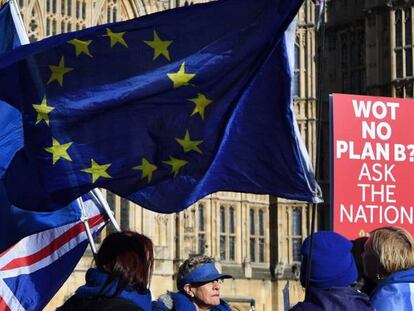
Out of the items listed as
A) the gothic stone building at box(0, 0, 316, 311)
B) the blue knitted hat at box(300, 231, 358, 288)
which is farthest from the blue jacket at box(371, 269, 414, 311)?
the gothic stone building at box(0, 0, 316, 311)

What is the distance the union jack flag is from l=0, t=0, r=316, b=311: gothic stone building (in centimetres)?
1717

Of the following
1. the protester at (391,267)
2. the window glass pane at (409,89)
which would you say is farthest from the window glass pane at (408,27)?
the protester at (391,267)

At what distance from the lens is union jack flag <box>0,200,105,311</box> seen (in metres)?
6.85

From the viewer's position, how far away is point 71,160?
5438mm

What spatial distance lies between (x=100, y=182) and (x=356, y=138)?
268cm

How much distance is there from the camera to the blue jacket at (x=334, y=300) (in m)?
3.96

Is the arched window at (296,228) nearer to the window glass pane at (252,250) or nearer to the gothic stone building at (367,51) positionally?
the gothic stone building at (367,51)

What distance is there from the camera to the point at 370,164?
306 inches

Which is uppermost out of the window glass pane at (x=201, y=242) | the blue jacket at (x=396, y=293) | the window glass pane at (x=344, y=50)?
the window glass pane at (x=344, y=50)

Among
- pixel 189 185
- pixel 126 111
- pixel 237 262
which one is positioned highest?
pixel 126 111

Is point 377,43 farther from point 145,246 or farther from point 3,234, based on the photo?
point 145,246

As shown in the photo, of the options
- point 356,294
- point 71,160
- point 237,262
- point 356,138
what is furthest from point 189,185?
point 237,262

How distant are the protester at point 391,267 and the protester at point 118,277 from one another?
2.64ft

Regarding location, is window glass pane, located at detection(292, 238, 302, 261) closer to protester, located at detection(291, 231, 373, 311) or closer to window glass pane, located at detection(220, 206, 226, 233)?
window glass pane, located at detection(220, 206, 226, 233)
